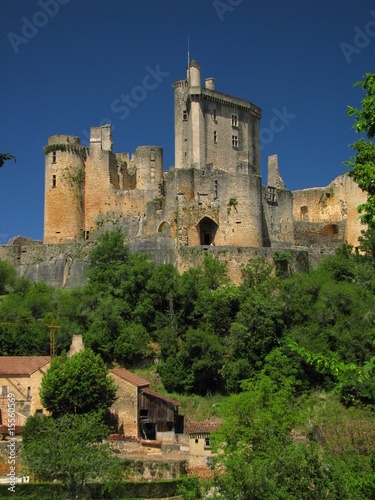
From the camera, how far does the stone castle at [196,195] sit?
4522 cm

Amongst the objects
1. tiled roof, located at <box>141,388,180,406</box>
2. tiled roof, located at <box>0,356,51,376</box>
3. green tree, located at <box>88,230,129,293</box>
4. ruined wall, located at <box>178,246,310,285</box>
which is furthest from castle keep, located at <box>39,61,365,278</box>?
tiled roof, located at <box>141,388,180,406</box>

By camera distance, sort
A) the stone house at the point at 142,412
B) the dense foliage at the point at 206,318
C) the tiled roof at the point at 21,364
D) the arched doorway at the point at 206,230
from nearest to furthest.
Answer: the stone house at the point at 142,412 → the tiled roof at the point at 21,364 → the dense foliage at the point at 206,318 → the arched doorway at the point at 206,230

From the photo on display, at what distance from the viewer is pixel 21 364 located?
1362 inches

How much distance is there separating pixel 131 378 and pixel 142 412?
1818mm

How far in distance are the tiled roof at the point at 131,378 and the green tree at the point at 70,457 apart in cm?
509

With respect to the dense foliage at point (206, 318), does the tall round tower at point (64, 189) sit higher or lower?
higher

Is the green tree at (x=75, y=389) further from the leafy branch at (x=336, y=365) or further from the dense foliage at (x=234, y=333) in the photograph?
the leafy branch at (x=336, y=365)

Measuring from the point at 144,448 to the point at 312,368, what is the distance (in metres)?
9.52

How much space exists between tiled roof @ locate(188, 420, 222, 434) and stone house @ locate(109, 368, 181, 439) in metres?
1.71

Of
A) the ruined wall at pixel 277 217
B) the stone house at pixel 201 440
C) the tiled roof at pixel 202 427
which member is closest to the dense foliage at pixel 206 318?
the tiled roof at pixel 202 427

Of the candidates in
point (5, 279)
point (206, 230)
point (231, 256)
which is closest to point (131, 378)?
point (231, 256)

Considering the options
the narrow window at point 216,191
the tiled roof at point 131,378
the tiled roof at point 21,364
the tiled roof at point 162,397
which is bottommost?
the tiled roof at point 162,397

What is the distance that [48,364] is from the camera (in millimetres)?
33875

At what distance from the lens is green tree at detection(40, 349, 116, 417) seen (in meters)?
31.1
